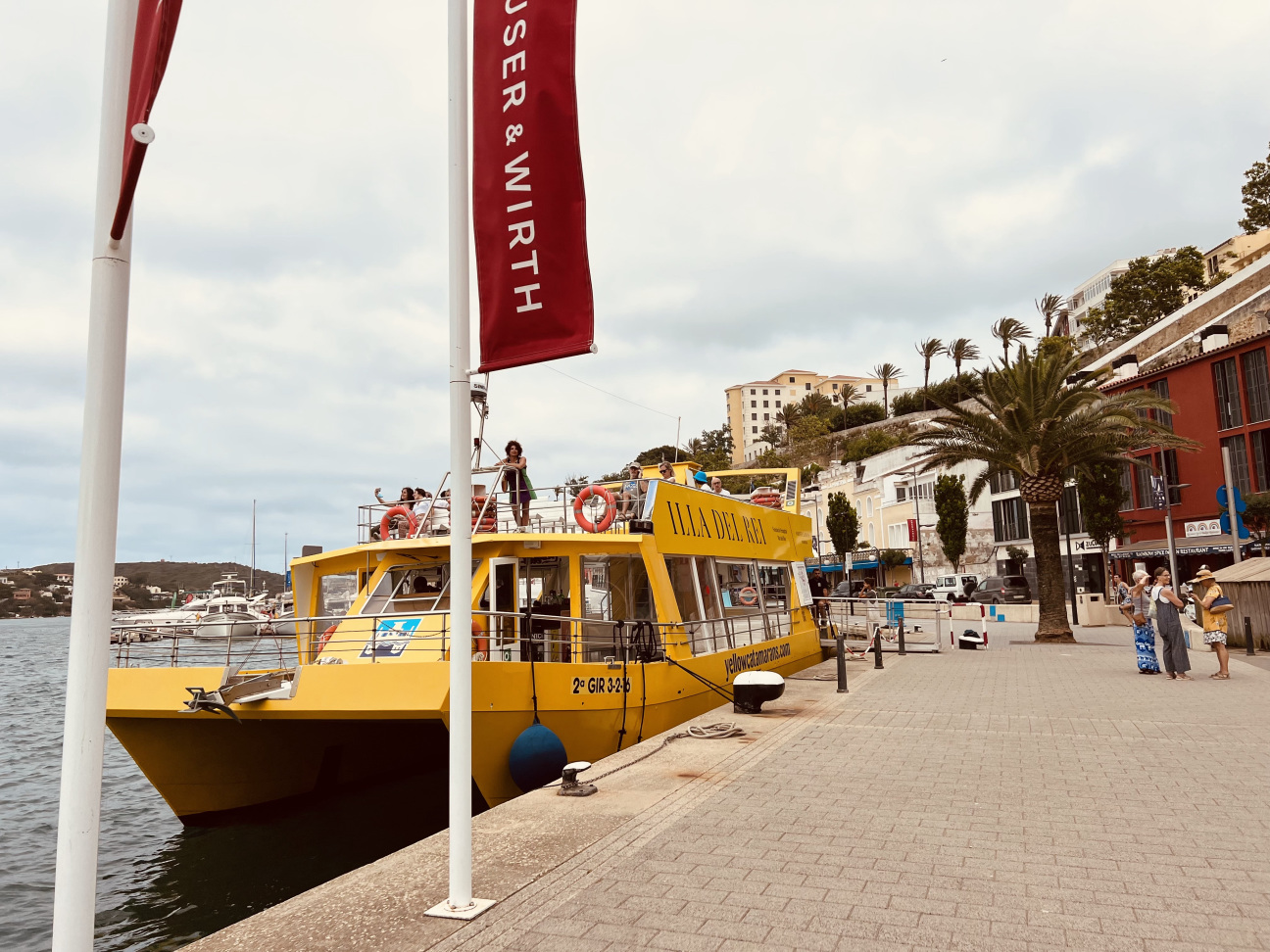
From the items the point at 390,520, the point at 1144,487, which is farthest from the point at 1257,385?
the point at 390,520

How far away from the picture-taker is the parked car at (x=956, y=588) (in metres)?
42.5

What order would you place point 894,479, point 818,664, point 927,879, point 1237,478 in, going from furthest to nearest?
point 894,479
point 1237,478
point 818,664
point 927,879

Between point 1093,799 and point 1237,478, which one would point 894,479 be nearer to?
point 1237,478

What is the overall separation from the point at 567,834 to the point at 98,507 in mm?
3863

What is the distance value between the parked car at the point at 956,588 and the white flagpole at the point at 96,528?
41743mm

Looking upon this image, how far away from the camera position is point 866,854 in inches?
220

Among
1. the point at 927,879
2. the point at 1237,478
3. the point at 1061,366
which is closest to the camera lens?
the point at 927,879

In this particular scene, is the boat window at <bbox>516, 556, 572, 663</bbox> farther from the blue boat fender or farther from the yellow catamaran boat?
the blue boat fender

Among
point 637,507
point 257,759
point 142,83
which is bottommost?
point 257,759

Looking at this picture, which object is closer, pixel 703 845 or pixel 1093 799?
pixel 703 845

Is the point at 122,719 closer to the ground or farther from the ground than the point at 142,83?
closer to the ground

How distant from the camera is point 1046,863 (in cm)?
538

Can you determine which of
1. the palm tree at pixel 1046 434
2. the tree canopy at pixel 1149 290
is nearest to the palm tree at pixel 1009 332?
the tree canopy at pixel 1149 290

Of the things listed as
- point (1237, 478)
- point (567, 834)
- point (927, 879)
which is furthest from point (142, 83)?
point (1237, 478)
